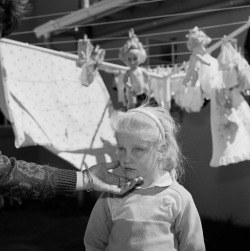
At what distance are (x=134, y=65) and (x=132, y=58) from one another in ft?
0.14

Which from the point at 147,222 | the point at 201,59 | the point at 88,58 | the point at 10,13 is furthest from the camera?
the point at 88,58

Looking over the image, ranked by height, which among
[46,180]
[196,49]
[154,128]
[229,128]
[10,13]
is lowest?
[229,128]

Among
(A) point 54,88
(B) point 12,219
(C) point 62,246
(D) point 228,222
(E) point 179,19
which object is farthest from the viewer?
(B) point 12,219

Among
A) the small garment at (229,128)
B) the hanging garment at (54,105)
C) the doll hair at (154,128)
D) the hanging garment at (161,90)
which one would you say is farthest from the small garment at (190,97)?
the doll hair at (154,128)

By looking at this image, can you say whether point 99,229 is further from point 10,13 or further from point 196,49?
point 196,49

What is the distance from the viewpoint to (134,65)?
2.31 m

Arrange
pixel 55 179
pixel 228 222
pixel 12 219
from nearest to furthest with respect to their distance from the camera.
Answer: pixel 55 179 → pixel 228 222 → pixel 12 219

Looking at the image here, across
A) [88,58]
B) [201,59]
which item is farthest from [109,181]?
[88,58]

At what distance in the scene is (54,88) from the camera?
2.71 meters

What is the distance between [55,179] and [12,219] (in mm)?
3075

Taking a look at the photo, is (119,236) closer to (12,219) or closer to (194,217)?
(194,217)

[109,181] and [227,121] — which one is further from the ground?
[109,181]

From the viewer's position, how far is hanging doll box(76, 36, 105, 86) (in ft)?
7.82

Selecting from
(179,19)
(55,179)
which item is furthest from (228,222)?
(55,179)
